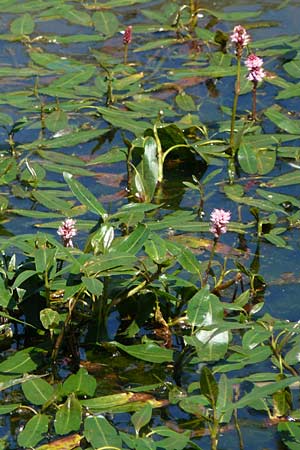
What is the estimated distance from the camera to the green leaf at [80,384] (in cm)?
244

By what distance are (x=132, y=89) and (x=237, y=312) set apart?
1.60 meters

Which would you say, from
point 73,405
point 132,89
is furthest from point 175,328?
point 132,89

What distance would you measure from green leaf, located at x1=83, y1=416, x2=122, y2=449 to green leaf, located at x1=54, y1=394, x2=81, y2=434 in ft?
Answer: 0.08

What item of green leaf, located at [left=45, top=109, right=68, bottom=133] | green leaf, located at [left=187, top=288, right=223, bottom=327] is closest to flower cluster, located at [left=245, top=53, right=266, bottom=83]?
green leaf, located at [left=45, top=109, right=68, bottom=133]

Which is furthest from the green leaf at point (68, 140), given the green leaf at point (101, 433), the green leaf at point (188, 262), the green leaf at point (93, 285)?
the green leaf at point (101, 433)

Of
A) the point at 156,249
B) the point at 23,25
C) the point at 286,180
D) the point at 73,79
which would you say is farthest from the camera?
the point at 23,25

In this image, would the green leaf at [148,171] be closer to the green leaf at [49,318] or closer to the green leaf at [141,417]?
the green leaf at [49,318]

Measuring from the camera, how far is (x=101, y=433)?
2264mm

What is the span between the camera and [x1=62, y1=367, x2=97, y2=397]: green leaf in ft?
8.02

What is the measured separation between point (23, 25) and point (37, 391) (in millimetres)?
2594

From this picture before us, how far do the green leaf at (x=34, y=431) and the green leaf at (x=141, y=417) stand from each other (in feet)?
0.63

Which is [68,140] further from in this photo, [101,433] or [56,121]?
[101,433]

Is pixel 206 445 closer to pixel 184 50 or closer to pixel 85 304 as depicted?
pixel 85 304

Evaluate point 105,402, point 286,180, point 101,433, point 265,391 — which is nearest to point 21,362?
point 105,402
